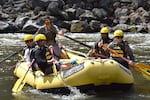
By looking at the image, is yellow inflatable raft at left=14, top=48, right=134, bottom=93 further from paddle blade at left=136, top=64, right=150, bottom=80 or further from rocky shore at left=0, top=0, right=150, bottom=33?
rocky shore at left=0, top=0, right=150, bottom=33

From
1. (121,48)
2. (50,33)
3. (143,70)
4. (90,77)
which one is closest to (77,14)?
(50,33)

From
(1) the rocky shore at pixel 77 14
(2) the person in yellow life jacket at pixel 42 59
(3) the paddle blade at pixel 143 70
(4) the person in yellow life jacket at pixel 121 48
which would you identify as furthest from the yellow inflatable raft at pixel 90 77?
(1) the rocky shore at pixel 77 14

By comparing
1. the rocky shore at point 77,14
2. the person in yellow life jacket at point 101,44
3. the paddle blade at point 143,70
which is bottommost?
the rocky shore at point 77,14

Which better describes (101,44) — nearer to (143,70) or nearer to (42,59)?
(143,70)

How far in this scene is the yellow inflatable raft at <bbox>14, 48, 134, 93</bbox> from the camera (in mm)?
8188

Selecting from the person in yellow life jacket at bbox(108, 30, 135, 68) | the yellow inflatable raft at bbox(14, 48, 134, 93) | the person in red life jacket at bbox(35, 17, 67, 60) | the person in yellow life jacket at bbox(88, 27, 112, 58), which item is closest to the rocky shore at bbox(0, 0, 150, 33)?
the person in red life jacket at bbox(35, 17, 67, 60)

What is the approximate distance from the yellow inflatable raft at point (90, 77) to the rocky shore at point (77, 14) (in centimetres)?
2047

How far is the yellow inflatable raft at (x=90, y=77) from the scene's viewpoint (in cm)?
819

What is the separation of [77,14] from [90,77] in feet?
84.3

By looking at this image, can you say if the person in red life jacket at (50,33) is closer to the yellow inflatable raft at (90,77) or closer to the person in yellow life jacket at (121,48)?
the person in yellow life jacket at (121,48)

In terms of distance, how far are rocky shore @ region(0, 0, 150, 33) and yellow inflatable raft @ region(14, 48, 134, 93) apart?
806 inches

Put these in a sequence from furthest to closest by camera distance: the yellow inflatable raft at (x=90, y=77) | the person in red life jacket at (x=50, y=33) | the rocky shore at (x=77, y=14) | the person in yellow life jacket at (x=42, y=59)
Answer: the rocky shore at (x=77, y=14) → the person in red life jacket at (x=50, y=33) → the person in yellow life jacket at (x=42, y=59) → the yellow inflatable raft at (x=90, y=77)

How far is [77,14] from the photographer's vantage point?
111ft

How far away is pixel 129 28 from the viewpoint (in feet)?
99.0
